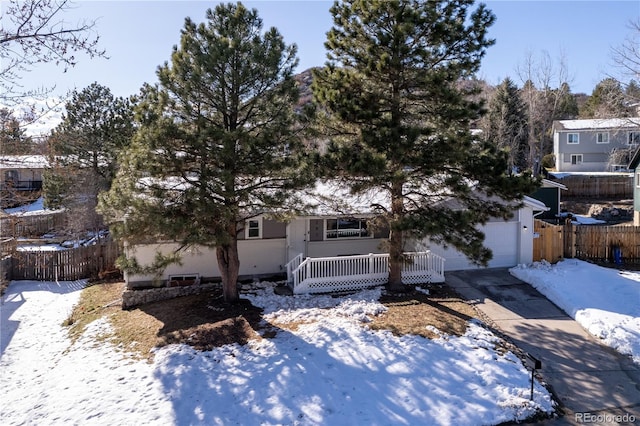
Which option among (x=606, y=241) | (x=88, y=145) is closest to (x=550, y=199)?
(x=606, y=241)

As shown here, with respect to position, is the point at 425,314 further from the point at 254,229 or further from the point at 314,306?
the point at 254,229

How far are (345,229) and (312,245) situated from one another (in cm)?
150

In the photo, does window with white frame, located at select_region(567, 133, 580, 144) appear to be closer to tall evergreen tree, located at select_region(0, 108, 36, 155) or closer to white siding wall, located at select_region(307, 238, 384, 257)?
white siding wall, located at select_region(307, 238, 384, 257)

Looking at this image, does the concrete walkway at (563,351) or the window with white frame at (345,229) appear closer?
the concrete walkway at (563,351)

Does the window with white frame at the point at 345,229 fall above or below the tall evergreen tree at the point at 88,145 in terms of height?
below

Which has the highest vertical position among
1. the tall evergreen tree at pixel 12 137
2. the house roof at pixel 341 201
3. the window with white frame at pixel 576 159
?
the window with white frame at pixel 576 159

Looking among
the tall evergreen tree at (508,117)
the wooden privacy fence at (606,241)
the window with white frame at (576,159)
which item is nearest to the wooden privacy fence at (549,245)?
the wooden privacy fence at (606,241)

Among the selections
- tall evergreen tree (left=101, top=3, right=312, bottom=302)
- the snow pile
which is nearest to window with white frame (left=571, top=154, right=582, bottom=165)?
the snow pile

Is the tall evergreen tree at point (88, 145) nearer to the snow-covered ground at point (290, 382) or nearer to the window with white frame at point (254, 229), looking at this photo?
the window with white frame at point (254, 229)

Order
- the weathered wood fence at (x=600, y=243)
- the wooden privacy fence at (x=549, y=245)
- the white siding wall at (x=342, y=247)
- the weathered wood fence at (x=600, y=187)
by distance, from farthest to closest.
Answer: the weathered wood fence at (x=600, y=187) < the weathered wood fence at (x=600, y=243) < the wooden privacy fence at (x=549, y=245) < the white siding wall at (x=342, y=247)

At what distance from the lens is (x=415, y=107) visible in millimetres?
12242

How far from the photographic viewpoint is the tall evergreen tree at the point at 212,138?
10.2 metres

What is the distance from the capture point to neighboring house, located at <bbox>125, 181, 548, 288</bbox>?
14.7 metres

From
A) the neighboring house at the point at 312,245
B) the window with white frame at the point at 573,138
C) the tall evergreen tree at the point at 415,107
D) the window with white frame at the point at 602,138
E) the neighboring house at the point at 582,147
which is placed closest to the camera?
the tall evergreen tree at the point at 415,107
